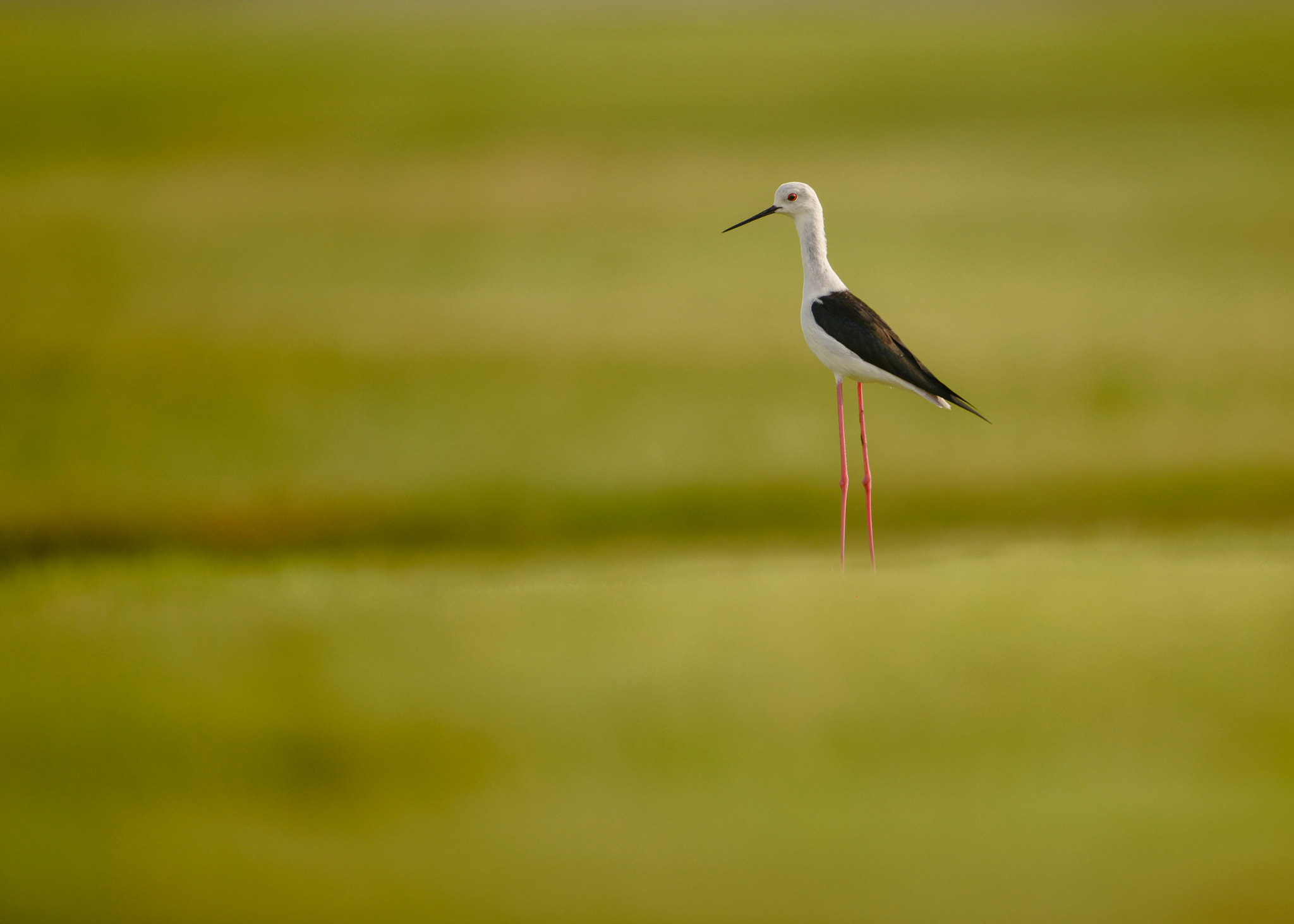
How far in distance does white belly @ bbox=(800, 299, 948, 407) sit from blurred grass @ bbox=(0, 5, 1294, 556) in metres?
1.73

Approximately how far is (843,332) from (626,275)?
14.1 feet

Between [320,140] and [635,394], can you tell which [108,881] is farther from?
[320,140]

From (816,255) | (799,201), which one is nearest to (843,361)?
(816,255)

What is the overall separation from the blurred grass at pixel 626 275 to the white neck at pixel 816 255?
1.87 m

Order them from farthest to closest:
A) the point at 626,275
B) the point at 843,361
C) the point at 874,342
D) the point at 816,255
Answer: the point at 626,275
the point at 816,255
the point at 843,361
the point at 874,342

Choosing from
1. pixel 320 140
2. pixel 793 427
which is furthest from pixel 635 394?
pixel 320 140

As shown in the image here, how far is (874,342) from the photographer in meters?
3.88

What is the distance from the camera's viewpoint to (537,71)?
11469mm

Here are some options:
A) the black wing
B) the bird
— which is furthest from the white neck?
the black wing

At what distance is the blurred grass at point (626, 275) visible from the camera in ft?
19.1

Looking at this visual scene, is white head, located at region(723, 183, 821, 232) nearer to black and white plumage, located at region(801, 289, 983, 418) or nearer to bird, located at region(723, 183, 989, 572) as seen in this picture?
bird, located at region(723, 183, 989, 572)

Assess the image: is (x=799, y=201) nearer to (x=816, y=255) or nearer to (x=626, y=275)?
(x=816, y=255)

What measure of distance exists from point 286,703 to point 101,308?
5527 millimetres

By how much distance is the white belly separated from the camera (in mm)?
3945
